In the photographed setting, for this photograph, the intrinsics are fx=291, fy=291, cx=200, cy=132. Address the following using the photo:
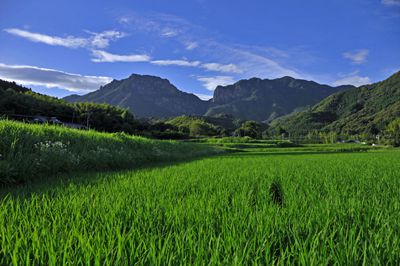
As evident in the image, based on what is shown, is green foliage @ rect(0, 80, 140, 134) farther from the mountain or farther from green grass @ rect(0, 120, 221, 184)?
the mountain

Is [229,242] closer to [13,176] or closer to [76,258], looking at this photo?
[76,258]

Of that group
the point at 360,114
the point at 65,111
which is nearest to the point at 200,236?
the point at 65,111

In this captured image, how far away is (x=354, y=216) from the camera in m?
2.13

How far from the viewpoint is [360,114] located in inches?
6407

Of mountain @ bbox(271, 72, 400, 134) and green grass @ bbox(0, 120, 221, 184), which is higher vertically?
mountain @ bbox(271, 72, 400, 134)

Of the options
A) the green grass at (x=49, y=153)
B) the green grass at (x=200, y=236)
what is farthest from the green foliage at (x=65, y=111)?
the green grass at (x=200, y=236)

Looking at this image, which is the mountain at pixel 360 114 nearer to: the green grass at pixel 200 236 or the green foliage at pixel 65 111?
the green foliage at pixel 65 111

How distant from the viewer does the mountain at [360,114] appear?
455 ft

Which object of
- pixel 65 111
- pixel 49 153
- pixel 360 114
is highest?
pixel 360 114

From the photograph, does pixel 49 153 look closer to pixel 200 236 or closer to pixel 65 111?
pixel 200 236

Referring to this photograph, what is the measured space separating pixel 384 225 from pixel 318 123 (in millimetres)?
190885

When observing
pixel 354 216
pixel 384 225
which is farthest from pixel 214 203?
pixel 384 225

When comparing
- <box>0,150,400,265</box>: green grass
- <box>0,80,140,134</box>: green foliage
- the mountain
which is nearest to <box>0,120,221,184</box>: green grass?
<box>0,150,400,265</box>: green grass

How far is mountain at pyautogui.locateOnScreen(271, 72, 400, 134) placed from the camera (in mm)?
138625
